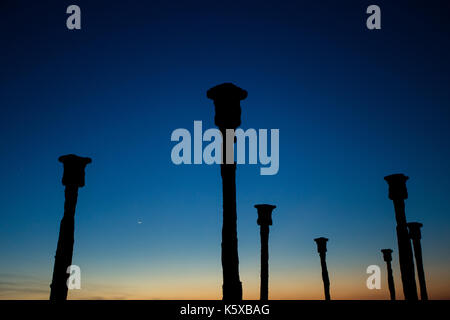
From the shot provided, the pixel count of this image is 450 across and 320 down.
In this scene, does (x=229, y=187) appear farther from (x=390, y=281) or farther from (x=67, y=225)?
(x=390, y=281)

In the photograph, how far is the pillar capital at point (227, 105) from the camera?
7430 millimetres

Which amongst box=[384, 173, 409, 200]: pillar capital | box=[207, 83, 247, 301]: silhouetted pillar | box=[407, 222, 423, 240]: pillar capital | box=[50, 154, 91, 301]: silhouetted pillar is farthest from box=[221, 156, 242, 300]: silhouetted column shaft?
box=[407, 222, 423, 240]: pillar capital

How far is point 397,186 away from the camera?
12523 mm

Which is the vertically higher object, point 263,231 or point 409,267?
point 263,231

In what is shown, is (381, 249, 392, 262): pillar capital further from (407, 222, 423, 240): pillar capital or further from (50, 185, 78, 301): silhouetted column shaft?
(50, 185, 78, 301): silhouetted column shaft

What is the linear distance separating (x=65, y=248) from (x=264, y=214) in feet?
23.4

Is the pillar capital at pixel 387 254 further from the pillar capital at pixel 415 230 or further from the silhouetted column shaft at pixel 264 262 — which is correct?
the silhouetted column shaft at pixel 264 262

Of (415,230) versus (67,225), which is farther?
(415,230)

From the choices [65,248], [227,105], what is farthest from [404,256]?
[65,248]

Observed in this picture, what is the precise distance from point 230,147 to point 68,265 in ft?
18.9
